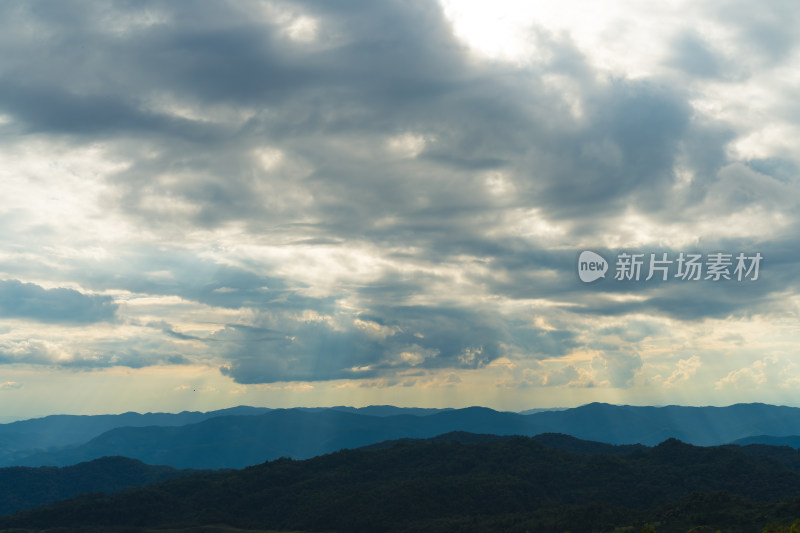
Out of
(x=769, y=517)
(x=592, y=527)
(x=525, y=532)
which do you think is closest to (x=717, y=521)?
(x=769, y=517)

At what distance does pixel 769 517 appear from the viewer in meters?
158

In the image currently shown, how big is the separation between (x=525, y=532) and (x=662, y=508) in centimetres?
4352

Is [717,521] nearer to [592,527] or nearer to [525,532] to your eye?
[592,527]

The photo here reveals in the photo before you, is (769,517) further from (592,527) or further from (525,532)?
(525,532)

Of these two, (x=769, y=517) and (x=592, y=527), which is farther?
(x=592, y=527)

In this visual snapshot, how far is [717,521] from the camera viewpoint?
6540 inches

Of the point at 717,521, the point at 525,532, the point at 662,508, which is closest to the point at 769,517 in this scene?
the point at 717,521

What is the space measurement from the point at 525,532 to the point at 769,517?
72012 mm

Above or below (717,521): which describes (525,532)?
below

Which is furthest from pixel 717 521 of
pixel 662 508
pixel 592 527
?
pixel 592 527

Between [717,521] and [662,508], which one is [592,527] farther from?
[717,521]

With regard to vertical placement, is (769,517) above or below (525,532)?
above

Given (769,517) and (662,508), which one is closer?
(769,517)

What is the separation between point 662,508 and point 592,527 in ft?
75.4
